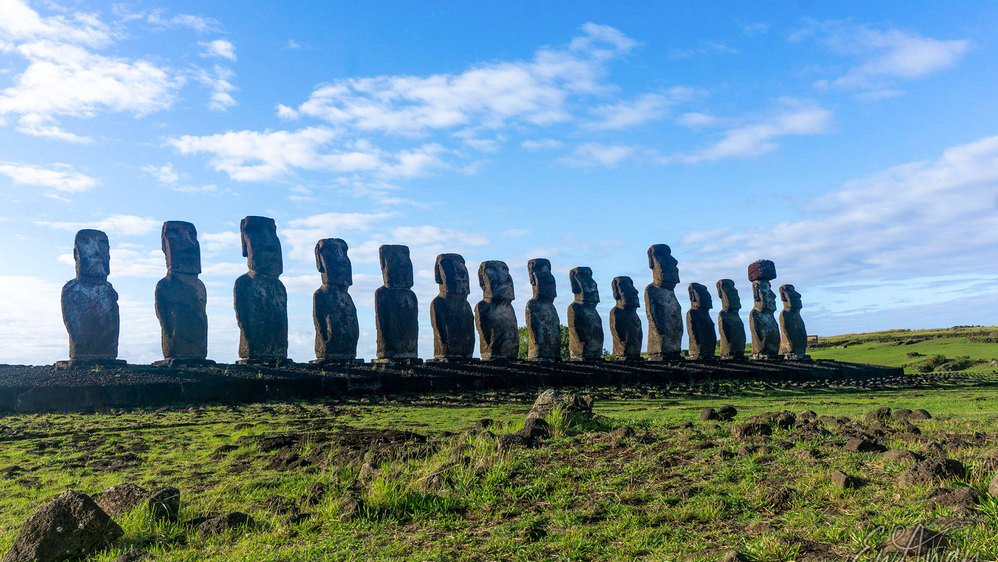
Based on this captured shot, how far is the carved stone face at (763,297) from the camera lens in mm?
27625

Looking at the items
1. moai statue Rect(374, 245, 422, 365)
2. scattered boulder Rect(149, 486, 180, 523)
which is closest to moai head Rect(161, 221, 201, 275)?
moai statue Rect(374, 245, 422, 365)

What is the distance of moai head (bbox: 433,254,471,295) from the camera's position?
64.0ft

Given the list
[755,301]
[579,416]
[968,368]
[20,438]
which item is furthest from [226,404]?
[968,368]

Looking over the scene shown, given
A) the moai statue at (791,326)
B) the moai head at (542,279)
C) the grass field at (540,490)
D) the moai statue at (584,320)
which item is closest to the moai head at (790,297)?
the moai statue at (791,326)

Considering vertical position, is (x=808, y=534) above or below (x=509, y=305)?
below

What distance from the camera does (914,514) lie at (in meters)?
3.74

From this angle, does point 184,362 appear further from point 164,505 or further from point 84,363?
point 164,505

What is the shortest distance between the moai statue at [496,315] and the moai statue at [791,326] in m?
11.8

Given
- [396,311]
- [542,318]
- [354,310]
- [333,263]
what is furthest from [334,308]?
[542,318]

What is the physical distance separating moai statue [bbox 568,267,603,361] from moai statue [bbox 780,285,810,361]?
8.48 m

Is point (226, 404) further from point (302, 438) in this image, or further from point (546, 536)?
point (546, 536)

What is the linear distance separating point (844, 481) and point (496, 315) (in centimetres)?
1654

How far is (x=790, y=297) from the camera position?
27844mm

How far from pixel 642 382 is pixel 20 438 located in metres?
13.9
